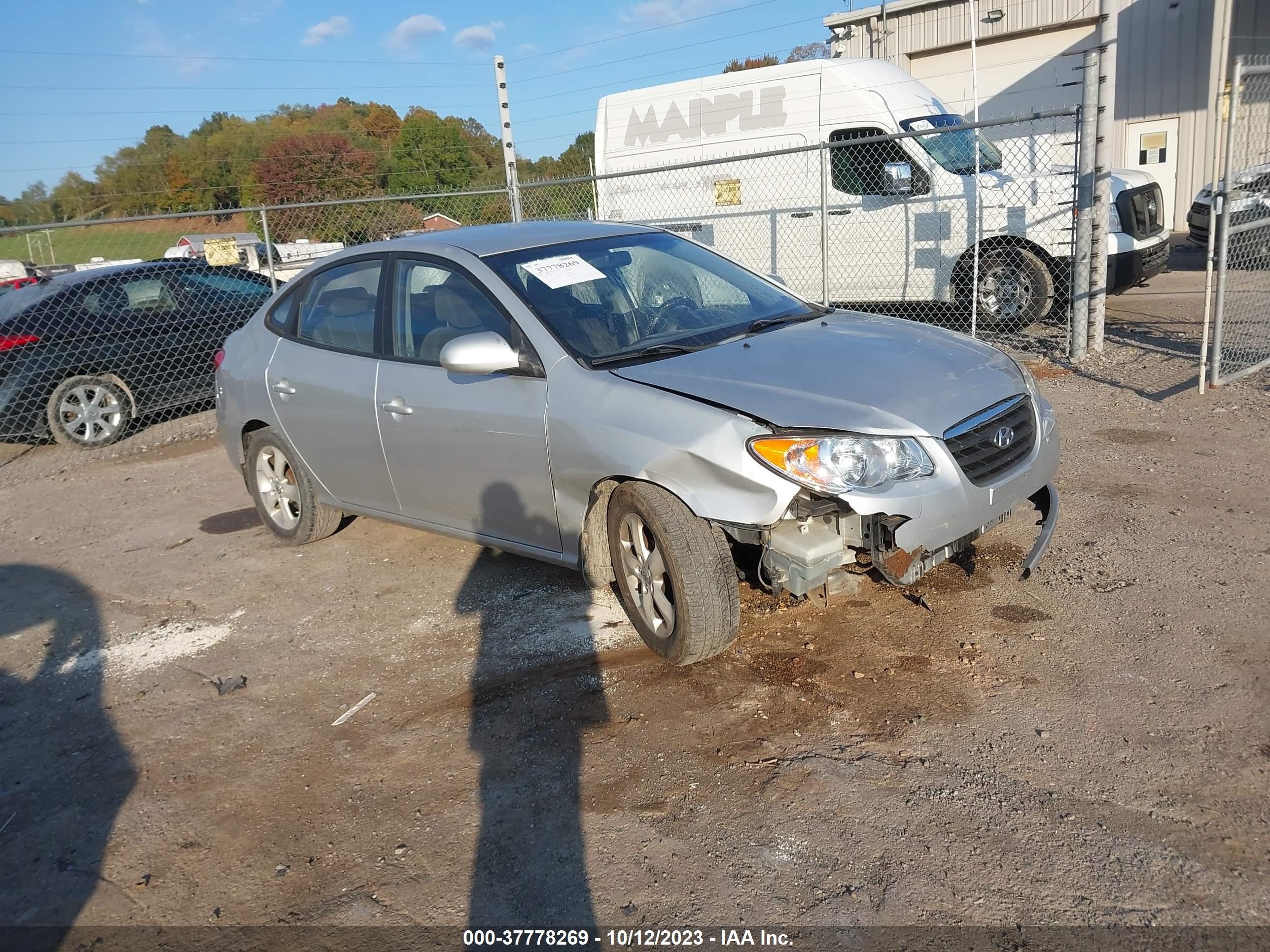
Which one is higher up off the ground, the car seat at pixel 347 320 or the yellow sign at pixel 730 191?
the yellow sign at pixel 730 191

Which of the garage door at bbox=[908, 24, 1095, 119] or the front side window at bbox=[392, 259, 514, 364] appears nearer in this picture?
the front side window at bbox=[392, 259, 514, 364]

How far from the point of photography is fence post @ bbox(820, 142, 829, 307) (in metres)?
9.46

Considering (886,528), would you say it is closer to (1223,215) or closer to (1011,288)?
(1223,215)

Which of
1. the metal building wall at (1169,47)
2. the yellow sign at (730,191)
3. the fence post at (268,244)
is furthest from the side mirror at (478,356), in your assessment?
the metal building wall at (1169,47)

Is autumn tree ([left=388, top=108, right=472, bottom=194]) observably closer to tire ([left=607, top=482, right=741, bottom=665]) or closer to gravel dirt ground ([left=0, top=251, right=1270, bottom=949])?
gravel dirt ground ([left=0, top=251, right=1270, bottom=949])

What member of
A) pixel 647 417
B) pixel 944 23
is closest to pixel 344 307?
pixel 647 417

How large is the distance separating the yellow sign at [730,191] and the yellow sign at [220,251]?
522 centimetres

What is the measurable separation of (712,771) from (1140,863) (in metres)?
1.27

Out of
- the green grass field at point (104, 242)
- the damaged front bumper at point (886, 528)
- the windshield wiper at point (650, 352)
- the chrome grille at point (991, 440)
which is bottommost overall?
the damaged front bumper at point (886, 528)

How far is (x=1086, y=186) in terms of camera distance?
8.43m

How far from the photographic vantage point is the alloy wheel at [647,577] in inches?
153

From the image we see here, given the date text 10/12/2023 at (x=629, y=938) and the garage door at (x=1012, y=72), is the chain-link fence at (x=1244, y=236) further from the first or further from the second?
the garage door at (x=1012, y=72)

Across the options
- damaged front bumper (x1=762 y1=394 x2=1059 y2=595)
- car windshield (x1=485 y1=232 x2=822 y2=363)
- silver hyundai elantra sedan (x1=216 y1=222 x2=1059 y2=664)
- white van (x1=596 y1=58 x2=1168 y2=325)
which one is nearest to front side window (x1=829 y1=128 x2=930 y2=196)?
white van (x1=596 y1=58 x2=1168 y2=325)

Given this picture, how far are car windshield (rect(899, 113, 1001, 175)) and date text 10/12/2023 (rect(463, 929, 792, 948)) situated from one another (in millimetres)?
8990
